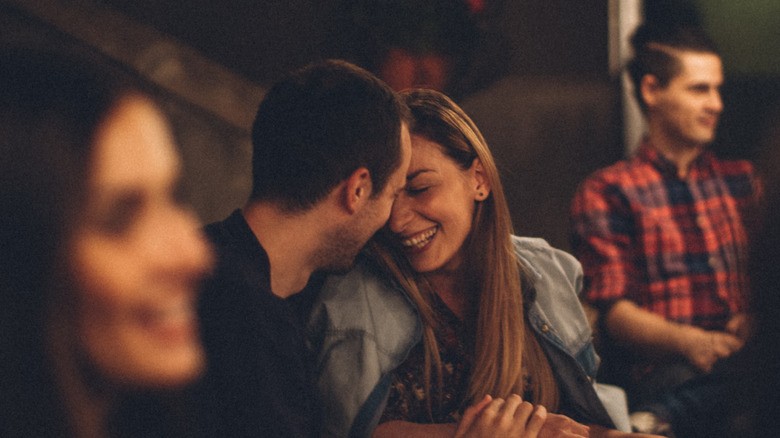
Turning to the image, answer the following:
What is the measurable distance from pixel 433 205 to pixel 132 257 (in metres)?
0.54

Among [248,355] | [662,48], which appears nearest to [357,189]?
[248,355]

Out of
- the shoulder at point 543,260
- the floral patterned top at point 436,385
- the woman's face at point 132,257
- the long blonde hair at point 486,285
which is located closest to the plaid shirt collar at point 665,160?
the shoulder at point 543,260

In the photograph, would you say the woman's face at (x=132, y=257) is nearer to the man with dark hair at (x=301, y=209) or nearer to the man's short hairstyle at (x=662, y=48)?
the man with dark hair at (x=301, y=209)

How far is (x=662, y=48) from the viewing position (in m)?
1.67

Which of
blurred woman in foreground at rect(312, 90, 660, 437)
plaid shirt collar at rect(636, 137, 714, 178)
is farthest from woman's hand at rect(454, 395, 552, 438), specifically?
plaid shirt collar at rect(636, 137, 714, 178)

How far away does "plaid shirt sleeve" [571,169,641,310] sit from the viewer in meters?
1.47

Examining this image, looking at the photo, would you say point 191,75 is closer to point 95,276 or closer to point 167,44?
point 167,44

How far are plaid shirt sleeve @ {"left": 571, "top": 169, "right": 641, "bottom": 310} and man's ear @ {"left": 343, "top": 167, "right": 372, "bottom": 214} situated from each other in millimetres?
801

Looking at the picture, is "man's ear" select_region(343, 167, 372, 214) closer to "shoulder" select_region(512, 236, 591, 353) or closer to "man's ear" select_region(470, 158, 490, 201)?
"man's ear" select_region(470, 158, 490, 201)

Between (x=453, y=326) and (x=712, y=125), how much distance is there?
1076 millimetres

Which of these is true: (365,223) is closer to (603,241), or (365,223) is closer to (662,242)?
(603,241)

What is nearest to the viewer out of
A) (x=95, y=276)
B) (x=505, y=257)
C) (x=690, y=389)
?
(x=95, y=276)

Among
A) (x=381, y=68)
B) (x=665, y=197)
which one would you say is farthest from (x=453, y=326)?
(x=665, y=197)

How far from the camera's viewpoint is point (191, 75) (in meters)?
0.96
